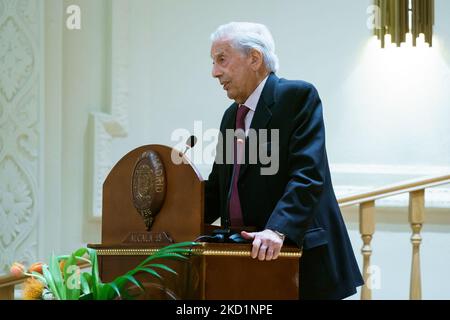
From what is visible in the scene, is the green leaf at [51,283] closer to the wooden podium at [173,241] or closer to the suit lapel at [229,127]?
the wooden podium at [173,241]

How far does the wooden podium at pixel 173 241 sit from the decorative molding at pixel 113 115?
2.81m

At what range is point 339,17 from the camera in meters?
5.93

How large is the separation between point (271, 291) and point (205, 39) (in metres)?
3.63

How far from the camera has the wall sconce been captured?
226 inches

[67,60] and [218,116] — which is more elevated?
[67,60]

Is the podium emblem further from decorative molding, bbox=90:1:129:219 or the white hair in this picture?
decorative molding, bbox=90:1:129:219

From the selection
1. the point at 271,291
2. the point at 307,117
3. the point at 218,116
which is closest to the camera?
the point at 271,291

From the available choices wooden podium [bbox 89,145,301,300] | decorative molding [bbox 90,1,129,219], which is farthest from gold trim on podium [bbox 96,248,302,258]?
decorative molding [bbox 90,1,129,219]

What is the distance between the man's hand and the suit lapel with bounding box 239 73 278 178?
0.40 m

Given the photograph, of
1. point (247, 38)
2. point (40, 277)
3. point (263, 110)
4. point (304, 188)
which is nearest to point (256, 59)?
point (247, 38)

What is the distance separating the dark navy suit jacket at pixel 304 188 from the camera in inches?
112
